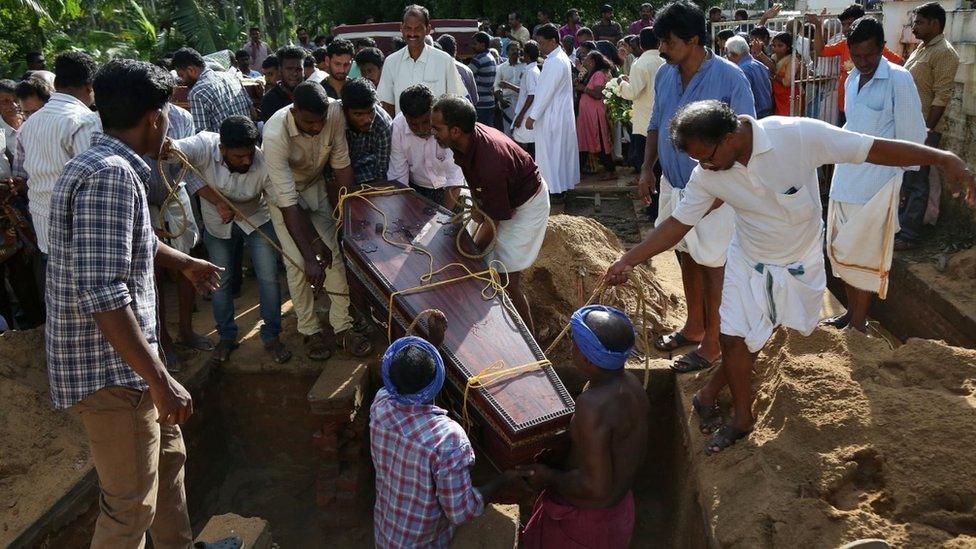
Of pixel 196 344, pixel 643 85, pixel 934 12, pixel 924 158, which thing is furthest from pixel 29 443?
pixel 934 12

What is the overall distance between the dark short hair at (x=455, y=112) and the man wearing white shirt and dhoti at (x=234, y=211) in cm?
122

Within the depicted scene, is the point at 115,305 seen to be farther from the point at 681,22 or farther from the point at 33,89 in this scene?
the point at 33,89

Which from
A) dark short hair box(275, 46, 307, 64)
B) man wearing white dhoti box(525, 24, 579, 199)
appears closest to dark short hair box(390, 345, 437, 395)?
dark short hair box(275, 46, 307, 64)

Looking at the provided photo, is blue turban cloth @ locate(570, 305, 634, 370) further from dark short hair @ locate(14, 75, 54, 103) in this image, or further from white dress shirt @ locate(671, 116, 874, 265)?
dark short hair @ locate(14, 75, 54, 103)

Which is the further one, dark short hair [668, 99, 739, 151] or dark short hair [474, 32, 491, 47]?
dark short hair [474, 32, 491, 47]

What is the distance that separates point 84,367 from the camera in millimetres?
2482

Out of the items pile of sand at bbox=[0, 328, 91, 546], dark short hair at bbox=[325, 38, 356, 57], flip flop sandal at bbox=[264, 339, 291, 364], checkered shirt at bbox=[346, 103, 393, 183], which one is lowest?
flip flop sandal at bbox=[264, 339, 291, 364]

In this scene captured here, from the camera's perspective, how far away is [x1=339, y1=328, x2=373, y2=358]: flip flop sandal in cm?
465

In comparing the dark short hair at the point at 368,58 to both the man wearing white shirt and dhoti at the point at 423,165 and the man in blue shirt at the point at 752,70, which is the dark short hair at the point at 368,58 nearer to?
the man wearing white shirt and dhoti at the point at 423,165

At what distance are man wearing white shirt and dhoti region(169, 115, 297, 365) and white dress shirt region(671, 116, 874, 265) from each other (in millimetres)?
2507

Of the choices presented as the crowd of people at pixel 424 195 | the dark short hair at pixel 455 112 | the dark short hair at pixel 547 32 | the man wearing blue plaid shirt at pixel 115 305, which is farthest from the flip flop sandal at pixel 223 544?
the dark short hair at pixel 547 32

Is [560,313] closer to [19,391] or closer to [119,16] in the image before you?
[19,391]

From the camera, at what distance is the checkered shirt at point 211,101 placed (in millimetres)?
5328

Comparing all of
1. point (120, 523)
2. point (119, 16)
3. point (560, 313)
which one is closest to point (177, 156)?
point (120, 523)
